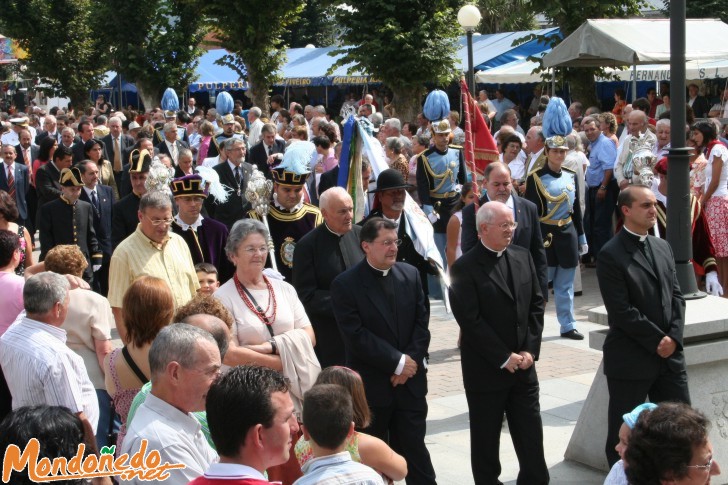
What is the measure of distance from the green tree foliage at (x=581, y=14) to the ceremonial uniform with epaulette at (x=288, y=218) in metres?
13.4

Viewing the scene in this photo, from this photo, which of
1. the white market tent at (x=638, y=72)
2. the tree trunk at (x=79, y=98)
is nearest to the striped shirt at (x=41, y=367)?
the white market tent at (x=638, y=72)

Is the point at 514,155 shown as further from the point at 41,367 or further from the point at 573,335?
the point at 41,367

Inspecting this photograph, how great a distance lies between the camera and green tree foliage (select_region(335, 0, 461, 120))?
22.6 m

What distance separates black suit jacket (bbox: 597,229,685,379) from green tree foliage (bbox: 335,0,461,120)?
16.6m

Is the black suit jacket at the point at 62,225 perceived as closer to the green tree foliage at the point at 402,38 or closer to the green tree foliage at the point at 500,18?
the green tree foliage at the point at 402,38

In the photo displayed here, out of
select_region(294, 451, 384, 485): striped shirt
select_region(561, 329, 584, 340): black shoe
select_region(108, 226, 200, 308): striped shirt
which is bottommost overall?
select_region(561, 329, 584, 340): black shoe

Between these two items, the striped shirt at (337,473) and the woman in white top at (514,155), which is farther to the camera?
the woman in white top at (514,155)

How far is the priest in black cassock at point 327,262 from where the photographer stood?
7.19 meters

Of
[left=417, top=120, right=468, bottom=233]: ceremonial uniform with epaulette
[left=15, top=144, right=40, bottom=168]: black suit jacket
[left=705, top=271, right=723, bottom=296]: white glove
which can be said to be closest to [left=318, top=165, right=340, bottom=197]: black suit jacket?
[left=417, top=120, right=468, bottom=233]: ceremonial uniform with epaulette

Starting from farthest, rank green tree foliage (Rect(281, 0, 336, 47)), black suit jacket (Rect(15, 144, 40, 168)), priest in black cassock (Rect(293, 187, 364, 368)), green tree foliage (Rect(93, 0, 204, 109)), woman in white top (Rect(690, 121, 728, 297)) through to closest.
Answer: green tree foliage (Rect(281, 0, 336, 47)) < green tree foliage (Rect(93, 0, 204, 109)) < black suit jacket (Rect(15, 144, 40, 168)) < woman in white top (Rect(690, 121, 728, 297)) < priest in black cassock (Rect(293, 187, 364, 368))

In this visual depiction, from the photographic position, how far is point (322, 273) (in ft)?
23.6

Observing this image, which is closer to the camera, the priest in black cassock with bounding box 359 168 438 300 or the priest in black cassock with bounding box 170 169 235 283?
the priest in black cassock with bounding box 170 169 235 283

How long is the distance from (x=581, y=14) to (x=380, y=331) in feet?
53.1

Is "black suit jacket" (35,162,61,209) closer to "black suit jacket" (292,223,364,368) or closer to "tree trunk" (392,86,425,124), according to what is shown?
"black suit jacket" (292,223,364,368)
